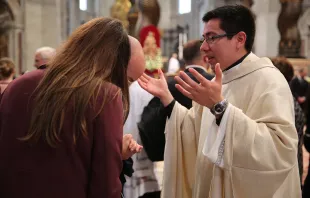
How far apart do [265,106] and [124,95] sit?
0.78m

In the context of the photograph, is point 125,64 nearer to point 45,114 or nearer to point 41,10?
point 45,114

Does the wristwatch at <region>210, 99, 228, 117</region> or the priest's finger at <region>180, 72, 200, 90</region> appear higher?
the priest's finger at <region>180, 72, 200, 90</region>

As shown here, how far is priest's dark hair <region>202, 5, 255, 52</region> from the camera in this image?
233 cm

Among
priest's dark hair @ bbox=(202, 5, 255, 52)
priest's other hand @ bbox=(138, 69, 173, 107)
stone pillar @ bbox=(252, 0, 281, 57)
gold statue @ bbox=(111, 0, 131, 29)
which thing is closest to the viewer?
priest's dark hair @ bbox=(202, 5, 255, 52)

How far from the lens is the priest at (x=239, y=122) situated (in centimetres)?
200

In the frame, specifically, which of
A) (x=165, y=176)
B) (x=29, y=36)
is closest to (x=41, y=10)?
(x=29, y=36)

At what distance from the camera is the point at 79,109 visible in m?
1.50

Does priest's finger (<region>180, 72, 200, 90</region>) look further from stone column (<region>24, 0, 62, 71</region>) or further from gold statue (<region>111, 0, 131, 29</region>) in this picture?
stone column (<region>24, 0, 62, 71</region>)

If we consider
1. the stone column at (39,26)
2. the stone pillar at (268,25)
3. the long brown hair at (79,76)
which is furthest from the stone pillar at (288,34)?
the long brown hair at (79,76)

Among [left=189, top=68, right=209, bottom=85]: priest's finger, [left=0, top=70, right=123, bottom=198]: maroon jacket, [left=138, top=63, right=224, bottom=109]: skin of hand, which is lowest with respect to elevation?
[left=0, top=70, right=123, bottom=198]: maroon jacket

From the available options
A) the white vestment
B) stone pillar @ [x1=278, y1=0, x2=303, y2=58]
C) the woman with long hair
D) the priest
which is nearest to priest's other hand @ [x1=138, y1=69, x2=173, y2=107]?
the priest

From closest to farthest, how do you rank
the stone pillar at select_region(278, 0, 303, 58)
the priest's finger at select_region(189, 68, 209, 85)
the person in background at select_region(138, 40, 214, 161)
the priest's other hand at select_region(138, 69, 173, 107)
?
1. the priest's finger at select_region(189, 68, 209, 85)
2. the priest's other hand at select_region(138, 69, 173, 107)
3. the person in background at select_region(138, 40, 214, 161)
4. the stone pillar at select_region(278, 0, 303, 58)

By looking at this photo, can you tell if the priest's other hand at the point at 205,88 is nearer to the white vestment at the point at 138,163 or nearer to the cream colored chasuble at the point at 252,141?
the cream colored chasuble at the point at 252,141

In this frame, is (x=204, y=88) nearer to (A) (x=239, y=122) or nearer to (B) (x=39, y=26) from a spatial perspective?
(A) (x=239, y=122)
